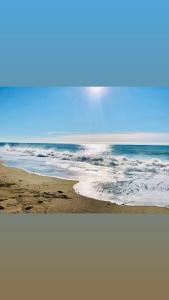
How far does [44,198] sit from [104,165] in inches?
28.4

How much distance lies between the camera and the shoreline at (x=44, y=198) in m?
4.79

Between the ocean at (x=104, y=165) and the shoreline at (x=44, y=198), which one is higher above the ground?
the ocean at (x=104, y=165)

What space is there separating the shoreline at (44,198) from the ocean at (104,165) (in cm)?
8

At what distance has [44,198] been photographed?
15.9 feet

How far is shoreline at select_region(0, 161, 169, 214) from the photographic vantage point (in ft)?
15.7

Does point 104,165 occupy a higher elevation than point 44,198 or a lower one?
higher

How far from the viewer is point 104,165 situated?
489cm

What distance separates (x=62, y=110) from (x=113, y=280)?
79.0 inches

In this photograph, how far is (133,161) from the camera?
16.1 feet

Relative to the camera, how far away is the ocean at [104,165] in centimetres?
486

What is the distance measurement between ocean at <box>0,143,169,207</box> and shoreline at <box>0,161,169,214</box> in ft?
0.25

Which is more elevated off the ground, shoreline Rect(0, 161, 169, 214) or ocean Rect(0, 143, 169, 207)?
ocean Rect(0, 143, 169, 207)

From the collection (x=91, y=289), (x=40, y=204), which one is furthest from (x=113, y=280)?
(x=40, y=204)

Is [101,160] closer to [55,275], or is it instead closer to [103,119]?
[103,119]
